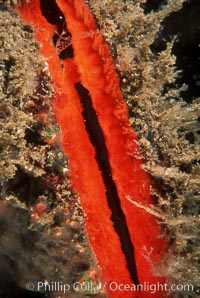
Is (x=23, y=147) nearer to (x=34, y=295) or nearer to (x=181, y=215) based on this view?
(x=181, y=215)

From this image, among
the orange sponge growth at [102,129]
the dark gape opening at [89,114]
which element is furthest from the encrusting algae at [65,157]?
the dark gape opening at [89,114]

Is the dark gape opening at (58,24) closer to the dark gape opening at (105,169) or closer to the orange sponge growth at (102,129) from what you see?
the orange sponge growth at (102,129)

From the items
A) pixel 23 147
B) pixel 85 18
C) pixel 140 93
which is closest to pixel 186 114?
pixel 140 93

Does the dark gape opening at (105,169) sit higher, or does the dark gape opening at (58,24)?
the dark gape opening at (58,24)

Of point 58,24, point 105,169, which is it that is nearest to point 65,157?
point 105,169

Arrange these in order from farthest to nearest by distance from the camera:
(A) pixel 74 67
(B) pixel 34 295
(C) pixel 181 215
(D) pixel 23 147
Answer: (B) pixel 34 295, (C) pixel 181 215, (A) pixel 74 67, (D) pixel 23 147

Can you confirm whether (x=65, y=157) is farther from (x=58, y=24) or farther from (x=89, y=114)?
(x=58, y=24)
